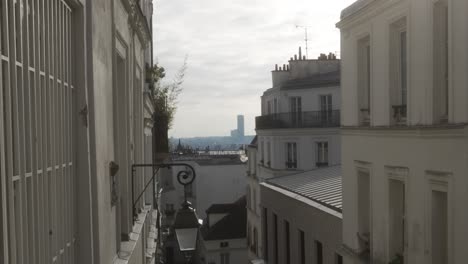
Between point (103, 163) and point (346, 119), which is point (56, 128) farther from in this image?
point (346, 119)

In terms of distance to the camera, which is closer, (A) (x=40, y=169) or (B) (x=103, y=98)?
(A) (x=40, y=169)

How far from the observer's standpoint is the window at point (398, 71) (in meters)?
9.88

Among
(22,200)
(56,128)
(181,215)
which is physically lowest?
(181,215)

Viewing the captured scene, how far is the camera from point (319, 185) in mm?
17953

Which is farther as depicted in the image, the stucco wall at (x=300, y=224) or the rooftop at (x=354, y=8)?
the stucco wall at (x=300, y=224)

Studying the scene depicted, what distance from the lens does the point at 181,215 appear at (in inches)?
370

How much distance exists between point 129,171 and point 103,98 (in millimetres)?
3077

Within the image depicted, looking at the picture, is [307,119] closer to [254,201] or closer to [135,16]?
[254,201]

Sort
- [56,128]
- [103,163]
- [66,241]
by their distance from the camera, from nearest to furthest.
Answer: [56,128] → [66,241] → [103,163]

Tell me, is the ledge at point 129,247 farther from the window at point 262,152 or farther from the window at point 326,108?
the window at point 262,152

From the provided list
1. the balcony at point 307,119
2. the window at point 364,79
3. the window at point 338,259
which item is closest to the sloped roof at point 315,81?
the balcony at point 307,119

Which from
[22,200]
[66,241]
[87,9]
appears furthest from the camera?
[87,9]

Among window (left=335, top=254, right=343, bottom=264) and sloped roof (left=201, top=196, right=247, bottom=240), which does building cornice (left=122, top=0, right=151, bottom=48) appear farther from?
sloped roof (left=201, top=196, right=247, bottom=240)

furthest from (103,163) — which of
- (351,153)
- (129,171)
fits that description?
(351,153)
